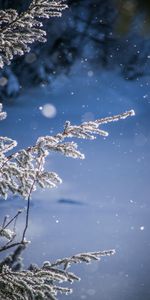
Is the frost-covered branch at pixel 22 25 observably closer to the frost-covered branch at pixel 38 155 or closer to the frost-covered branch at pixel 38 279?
the frost-covered branch at pixel 38 155

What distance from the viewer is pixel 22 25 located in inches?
161

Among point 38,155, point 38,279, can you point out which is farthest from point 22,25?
point 38,279

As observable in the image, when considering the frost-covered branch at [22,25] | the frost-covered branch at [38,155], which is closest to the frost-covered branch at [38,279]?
the frost-covered branch at [38,155]

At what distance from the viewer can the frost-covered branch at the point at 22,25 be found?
404 centimetres

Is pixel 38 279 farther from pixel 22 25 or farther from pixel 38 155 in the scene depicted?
pixel 22 25

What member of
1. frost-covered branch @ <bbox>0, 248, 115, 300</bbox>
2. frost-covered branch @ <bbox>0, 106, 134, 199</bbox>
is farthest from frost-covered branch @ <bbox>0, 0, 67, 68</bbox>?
frost-covered branch @ <bbox>0, 248, 115, 300</bbox>

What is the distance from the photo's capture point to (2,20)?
13.6 ft

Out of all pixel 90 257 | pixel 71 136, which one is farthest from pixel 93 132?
pixel 90 257

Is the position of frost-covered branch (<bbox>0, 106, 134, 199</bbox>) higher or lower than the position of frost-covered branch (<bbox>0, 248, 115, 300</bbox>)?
higher

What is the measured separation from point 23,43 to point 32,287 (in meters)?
2.78

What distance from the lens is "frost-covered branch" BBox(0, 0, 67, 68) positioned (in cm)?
404

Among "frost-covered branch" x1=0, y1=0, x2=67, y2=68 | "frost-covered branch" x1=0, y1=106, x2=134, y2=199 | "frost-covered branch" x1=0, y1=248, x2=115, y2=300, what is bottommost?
"frost-covered branch" x1=0, y1=248, x2=115, y2=300

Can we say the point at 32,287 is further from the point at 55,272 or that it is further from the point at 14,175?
the point at 14,175

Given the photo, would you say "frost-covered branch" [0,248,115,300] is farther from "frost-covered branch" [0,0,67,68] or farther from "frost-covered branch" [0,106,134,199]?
"frost-covered branch" [0,0,67,68]
